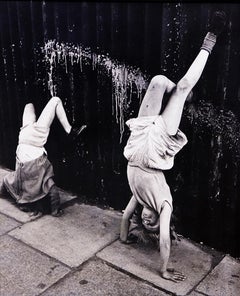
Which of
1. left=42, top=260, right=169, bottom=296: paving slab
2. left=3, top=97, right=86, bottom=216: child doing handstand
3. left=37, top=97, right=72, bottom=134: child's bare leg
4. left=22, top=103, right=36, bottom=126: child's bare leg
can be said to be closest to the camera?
left=42, top=260, right=169, bottom=296: paving slab

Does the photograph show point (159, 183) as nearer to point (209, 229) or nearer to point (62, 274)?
point (209, 229)

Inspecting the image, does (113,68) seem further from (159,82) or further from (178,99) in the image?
(178,99)

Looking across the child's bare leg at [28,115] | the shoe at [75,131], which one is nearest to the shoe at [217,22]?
the shoe at [75,131]

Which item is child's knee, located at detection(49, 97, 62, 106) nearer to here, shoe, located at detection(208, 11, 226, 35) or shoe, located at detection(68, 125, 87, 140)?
shoe, located at detection(68, 125, 87, 140)

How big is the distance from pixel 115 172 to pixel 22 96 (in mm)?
1855

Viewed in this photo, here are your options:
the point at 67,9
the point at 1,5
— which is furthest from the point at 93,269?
→ the point at 1,5

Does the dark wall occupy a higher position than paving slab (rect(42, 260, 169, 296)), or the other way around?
the dark wall

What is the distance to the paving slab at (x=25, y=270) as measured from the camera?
3.78m

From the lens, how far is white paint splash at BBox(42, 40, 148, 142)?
4562 mm

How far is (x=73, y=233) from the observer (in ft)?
15.5

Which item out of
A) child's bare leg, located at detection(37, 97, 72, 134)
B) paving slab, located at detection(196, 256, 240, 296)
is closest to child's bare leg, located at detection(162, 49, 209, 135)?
paving slab, located at detection(196, 256, 240, 296)

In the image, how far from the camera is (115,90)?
15.8 feet

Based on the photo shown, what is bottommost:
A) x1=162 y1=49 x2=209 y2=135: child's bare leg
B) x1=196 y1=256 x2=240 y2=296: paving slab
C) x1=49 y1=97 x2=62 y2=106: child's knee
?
x1=196 y1=256 x2=240 y2=296: paving slab

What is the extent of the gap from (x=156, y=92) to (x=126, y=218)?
1.39 meters
